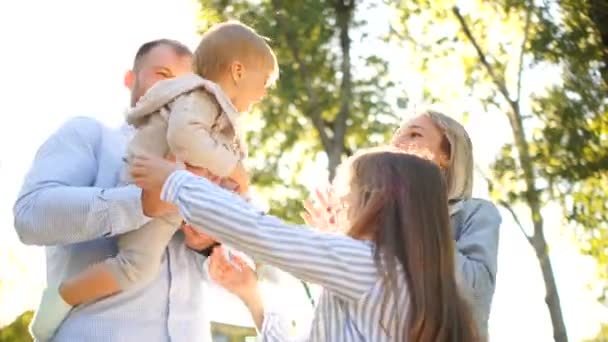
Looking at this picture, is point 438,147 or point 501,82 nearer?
point 438,147

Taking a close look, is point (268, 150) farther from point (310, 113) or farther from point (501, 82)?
point (501, 82)

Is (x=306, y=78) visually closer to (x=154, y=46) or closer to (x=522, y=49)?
(x=522, y=49)

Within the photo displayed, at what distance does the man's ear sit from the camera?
3.33 metres

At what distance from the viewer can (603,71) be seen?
15398 mm

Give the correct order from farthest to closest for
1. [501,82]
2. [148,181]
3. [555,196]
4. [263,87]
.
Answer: [501,82], [555,196], [263,87], [148,181]

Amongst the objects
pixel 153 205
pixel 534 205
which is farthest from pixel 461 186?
pixel 534 205

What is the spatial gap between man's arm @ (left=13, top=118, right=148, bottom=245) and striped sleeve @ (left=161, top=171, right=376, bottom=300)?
0.88 feet

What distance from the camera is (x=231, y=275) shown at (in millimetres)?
3090

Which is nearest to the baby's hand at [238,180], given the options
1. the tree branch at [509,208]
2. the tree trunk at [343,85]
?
the tree branch at [509,208]

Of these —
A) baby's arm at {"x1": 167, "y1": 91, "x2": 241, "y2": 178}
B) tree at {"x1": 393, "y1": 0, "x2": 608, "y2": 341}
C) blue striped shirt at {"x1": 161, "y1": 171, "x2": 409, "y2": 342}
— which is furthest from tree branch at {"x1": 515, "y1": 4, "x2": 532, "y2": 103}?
blue striped shirt at {"x1": 161, "y1": 171, "x2": 409, "y2": 342}

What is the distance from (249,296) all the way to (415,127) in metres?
1.18

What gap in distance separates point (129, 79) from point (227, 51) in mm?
287

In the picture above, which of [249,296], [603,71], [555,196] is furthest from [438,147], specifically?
[555,196]

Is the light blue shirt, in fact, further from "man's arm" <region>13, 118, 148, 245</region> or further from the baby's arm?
the baby's arm
